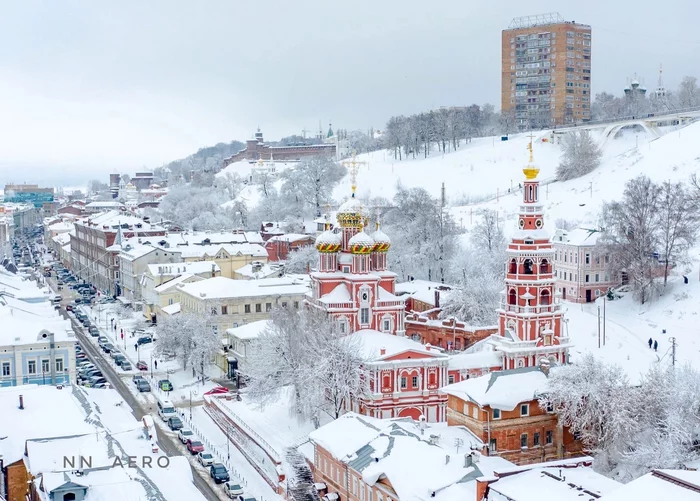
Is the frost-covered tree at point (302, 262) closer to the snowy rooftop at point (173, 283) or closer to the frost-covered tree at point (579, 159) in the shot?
the snowy rooftop at point (173, 283)

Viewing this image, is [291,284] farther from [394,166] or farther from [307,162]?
[394,166]

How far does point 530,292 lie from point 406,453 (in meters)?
15.5

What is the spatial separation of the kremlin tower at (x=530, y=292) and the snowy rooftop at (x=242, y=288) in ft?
72.2

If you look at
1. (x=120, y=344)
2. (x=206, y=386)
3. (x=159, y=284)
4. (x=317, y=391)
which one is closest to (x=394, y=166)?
(x=159, y=284)

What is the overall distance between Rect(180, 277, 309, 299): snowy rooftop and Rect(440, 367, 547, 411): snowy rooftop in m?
25.8

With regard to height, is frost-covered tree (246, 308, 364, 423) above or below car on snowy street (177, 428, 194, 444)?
above

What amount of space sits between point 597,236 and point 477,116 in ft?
254

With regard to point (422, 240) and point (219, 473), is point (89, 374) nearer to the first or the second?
point (219, 473)

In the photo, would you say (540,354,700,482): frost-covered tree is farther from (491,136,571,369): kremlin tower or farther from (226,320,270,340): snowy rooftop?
(226,320,270,340): snowy rooftop

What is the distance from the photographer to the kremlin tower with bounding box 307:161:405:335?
47000 mm

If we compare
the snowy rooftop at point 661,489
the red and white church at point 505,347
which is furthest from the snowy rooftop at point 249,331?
the snowy rooftop at point 661,489

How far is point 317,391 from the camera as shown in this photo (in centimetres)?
4000

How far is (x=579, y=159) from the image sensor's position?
95812mm

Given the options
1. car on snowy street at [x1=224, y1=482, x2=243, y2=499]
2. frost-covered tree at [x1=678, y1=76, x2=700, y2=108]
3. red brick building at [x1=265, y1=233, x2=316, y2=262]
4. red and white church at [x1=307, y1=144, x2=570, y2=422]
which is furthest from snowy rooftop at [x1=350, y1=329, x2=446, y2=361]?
frost-covered tree at [x1=678, y1=76, x2=700, y2=108]
